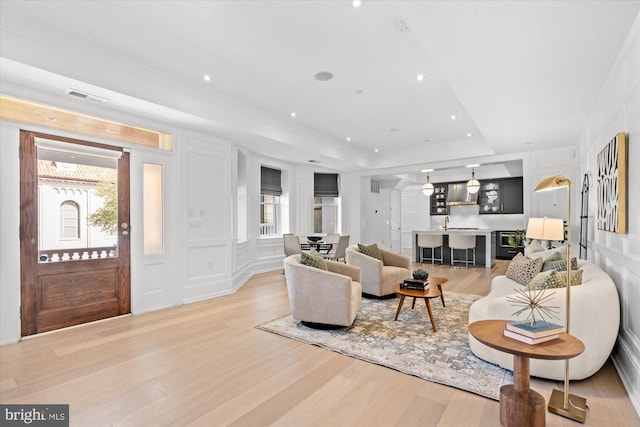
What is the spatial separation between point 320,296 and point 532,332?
209 centimetres

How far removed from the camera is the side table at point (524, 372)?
1803mm

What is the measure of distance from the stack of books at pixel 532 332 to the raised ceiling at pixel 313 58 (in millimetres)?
2110

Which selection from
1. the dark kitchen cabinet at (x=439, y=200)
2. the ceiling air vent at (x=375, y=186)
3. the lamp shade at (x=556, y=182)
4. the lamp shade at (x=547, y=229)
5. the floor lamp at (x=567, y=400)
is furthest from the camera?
the dark kitchen cabinet at (x=439, y=200)

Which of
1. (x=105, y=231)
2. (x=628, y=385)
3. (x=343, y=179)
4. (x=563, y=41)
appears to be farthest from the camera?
(x=343, y=179)

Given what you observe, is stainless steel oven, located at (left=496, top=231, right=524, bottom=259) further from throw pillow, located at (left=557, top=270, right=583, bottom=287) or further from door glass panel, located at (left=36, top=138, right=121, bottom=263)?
door glass panel, located at (left=36, top=138, right=121, bottom=263)

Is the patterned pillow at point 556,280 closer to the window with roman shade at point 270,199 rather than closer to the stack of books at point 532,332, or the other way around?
the stack of books at point 532,332

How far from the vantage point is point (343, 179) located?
371 inches

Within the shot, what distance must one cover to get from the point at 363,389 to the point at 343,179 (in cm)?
742

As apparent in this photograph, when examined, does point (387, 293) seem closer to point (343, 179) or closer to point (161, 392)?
point (161, 392)

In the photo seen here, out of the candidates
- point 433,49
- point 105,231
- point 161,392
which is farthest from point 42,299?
point 433,49

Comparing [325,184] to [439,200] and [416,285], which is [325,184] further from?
[416,285]

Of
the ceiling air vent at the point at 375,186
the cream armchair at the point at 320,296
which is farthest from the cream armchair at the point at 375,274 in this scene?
the ceiling air vent at the point at 375,186

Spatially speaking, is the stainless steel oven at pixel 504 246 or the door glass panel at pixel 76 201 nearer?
the door glass panel at pixel 76 201

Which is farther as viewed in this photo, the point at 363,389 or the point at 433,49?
the point at 433,49
